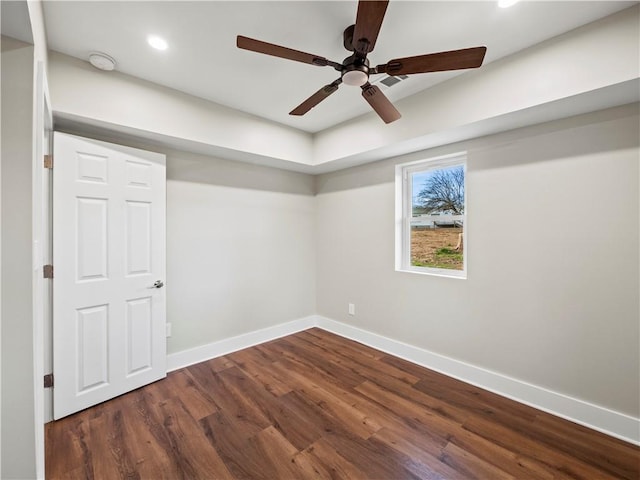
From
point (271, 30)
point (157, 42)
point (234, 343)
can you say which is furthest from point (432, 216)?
point (157, 42)

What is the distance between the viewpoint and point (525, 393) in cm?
231

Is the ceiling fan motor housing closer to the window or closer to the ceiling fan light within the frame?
the ceiling fan light

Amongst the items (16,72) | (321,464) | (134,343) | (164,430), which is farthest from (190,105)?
(321,464)

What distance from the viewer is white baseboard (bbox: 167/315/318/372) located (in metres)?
2.90

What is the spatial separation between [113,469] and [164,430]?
34 cm

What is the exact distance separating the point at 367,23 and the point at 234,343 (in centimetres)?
325

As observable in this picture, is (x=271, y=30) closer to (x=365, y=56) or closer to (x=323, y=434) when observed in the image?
(x=365, y=56)

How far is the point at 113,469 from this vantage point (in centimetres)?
167

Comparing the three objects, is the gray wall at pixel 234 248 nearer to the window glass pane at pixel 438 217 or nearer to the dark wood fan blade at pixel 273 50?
the window glass pane at pixel 438 217

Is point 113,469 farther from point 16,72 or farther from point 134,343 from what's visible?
point 16,72

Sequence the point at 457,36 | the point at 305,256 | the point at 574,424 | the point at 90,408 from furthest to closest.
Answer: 1. the point at 305,256
2. the point at 90,408
3. the point at 574,424
4. the point at 457,36

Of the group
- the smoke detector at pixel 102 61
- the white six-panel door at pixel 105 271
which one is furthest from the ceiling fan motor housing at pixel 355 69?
the white six-panel door at pixel 105 271

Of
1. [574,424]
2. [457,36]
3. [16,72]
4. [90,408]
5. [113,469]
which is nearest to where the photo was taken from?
[16,72]

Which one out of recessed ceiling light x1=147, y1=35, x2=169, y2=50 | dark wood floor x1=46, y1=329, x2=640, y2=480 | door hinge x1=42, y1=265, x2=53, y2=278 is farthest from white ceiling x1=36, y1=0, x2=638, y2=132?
dark wood floor x1=46, y1=329, x2=640, y2=480
